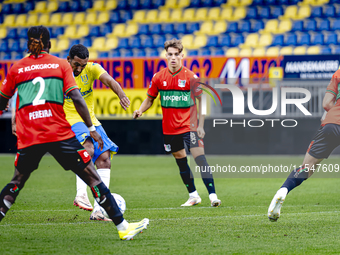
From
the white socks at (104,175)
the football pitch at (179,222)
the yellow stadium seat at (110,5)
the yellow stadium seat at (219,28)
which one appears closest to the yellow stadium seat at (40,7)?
the yellow stadium seat at (110,5)

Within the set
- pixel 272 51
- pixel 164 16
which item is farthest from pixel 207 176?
pixel 164 16

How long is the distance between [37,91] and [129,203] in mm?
3256

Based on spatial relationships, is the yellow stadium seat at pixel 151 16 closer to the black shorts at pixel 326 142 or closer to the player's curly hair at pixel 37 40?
the black shorts at pixel 326 142

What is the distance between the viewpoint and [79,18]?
21469 mm

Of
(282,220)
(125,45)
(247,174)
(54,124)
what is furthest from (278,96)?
(54,124)

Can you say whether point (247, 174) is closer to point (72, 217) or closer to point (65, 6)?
point (72, 217)

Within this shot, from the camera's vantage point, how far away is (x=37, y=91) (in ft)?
13.7

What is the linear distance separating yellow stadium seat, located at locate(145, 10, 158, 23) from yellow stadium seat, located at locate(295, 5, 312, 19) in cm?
541

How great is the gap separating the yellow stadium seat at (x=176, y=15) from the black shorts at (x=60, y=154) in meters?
16.5

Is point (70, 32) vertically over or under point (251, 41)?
over

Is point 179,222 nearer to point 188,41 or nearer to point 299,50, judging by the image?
point 299,50

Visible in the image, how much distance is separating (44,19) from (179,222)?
1793 centimetres

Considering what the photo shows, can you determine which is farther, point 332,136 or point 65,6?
point 65,6

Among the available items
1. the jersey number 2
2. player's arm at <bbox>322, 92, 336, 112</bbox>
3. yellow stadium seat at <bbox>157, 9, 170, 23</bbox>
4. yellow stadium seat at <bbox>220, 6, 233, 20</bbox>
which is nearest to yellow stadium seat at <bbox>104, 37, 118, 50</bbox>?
yellow stadium seat at <bbox>157, 9, 170, 23</bbox>
